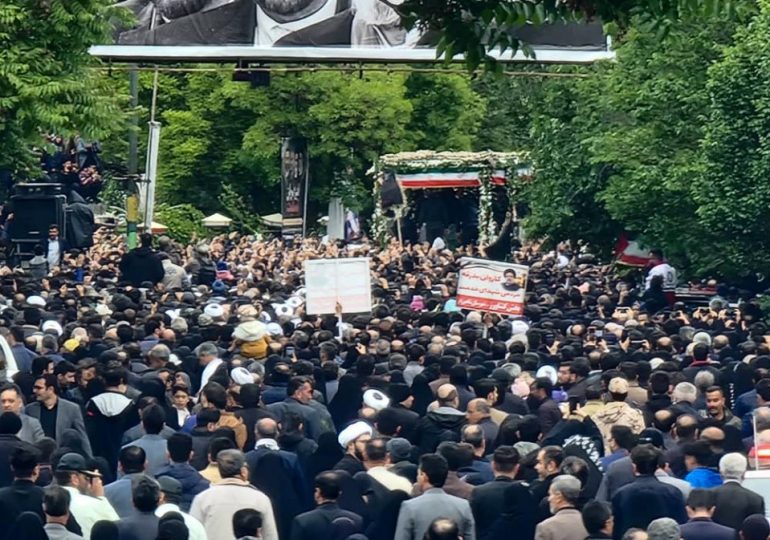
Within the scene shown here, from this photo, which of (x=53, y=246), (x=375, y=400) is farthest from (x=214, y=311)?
(x=53, y=246)

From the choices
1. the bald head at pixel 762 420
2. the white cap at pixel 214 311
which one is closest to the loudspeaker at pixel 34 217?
the white cap at pixel 214 311

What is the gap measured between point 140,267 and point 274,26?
650 centimetres

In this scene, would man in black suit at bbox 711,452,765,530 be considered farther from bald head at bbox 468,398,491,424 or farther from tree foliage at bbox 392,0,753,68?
bald head at bbox 468,398,491,424

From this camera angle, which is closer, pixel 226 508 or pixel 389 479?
pixel 226 508

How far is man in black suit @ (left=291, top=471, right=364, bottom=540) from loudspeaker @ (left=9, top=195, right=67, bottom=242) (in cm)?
2128

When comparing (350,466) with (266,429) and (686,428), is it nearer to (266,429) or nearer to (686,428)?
(266,429)

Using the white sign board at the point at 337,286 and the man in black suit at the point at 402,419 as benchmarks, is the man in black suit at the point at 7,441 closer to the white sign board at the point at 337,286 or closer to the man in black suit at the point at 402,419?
the man in black suit at the point at 402,419

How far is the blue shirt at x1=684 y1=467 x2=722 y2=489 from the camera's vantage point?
13578 millimetres

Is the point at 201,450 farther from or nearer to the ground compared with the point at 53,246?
farther from the ground

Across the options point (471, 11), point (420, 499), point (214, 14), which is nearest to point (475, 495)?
point (420, 499)

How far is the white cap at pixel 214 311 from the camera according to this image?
23984 millimetres

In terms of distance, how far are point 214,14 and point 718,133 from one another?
893 cm

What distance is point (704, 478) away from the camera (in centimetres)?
1362

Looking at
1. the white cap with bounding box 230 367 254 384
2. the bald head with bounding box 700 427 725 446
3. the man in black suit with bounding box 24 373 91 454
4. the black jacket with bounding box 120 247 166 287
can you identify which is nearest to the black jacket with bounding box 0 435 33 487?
the man in black suit with bounding box 24 373 91 454
